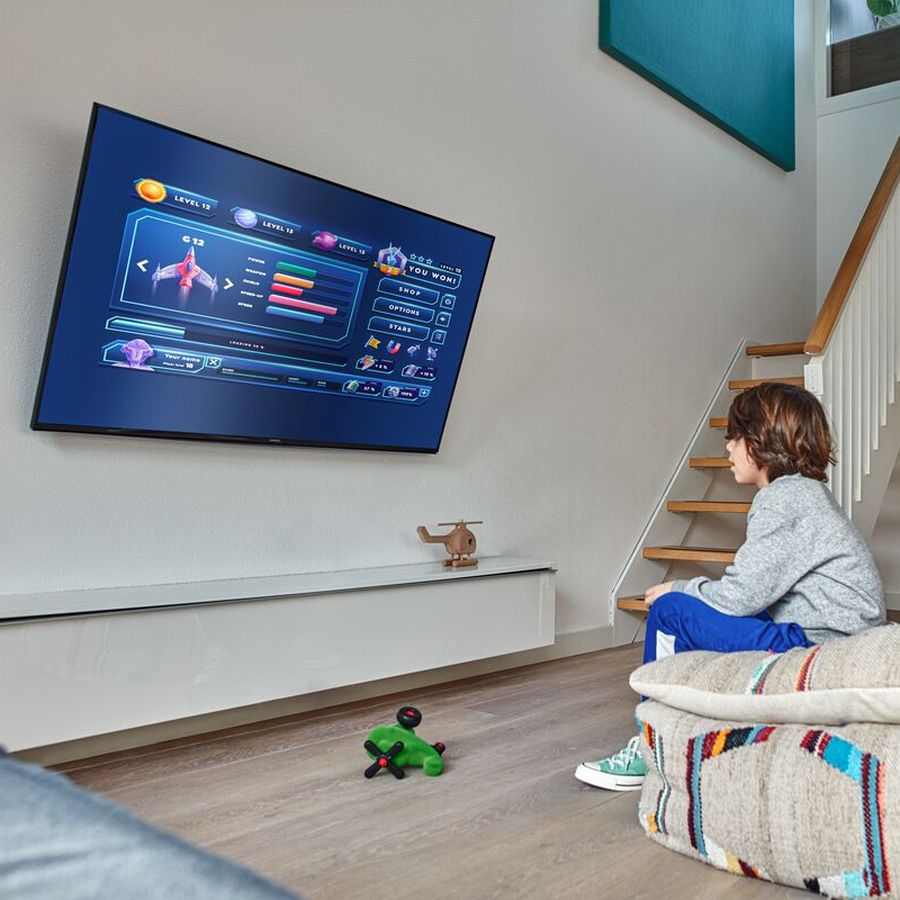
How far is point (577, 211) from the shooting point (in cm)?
365

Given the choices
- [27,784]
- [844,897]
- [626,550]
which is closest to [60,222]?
[27,784]

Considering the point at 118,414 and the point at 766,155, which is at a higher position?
the point at 766,155

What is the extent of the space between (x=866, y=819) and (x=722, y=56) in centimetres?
409

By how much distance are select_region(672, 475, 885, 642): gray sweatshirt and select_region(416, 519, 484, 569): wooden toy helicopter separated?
106 cm

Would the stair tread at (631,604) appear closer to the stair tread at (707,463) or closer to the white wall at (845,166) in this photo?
the stair tread at (707,463)

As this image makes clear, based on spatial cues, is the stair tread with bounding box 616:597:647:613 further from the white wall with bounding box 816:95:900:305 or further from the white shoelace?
the white wall with bounding box 816:95:900:305

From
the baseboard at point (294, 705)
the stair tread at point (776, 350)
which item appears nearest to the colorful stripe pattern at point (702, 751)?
the baseboard at point (294, 705)

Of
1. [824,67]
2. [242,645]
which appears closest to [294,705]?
[242,645]

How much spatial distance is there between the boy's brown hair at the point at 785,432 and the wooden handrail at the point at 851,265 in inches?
38.6

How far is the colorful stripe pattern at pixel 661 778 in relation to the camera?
162cm

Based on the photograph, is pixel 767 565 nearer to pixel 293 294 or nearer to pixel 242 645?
pixel 242 645

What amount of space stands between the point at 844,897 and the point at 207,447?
1807mm

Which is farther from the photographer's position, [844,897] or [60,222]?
[60,222]

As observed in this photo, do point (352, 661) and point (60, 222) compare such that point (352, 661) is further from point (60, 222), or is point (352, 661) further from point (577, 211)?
point (577, 211)
